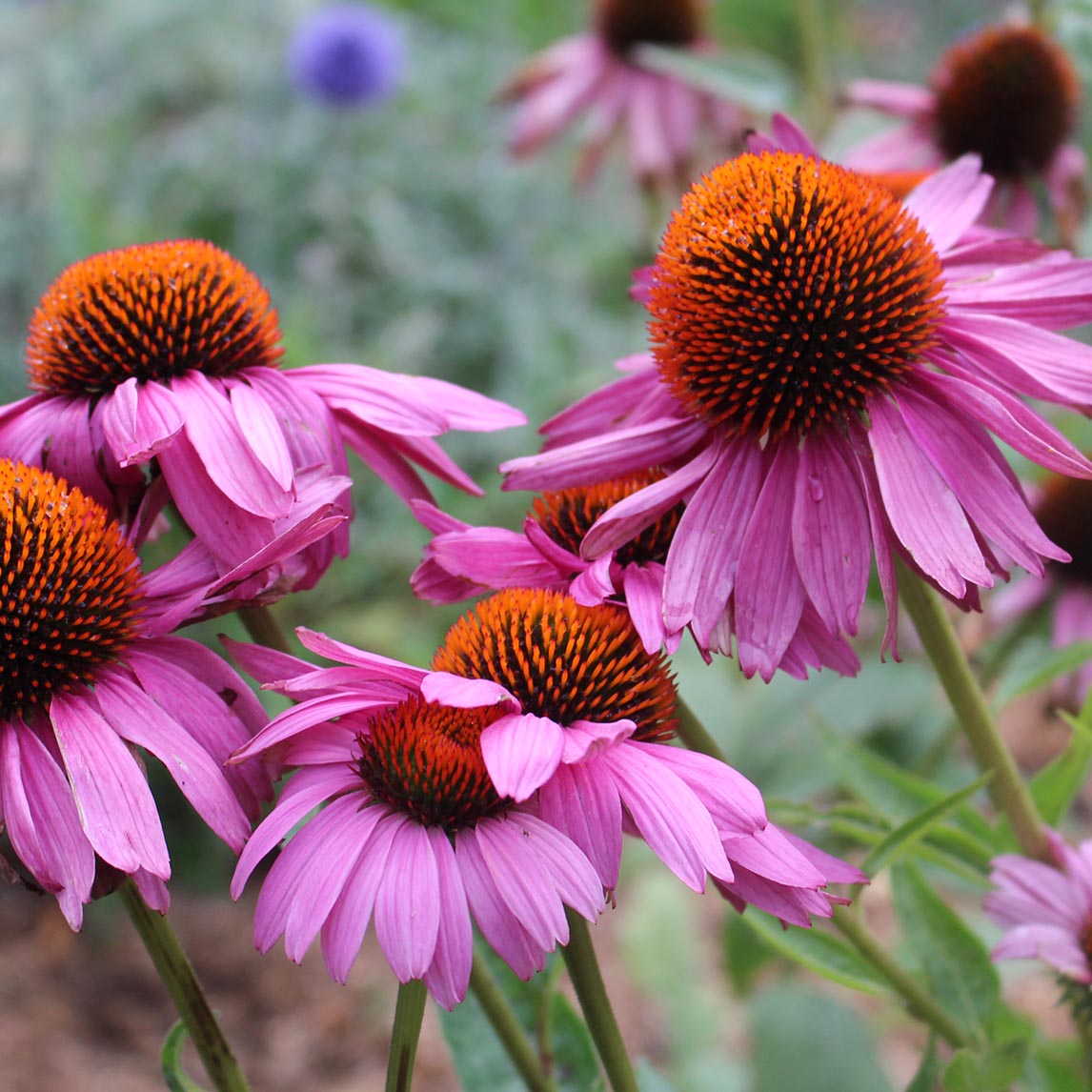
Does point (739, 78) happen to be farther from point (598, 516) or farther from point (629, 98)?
point (598, 516)

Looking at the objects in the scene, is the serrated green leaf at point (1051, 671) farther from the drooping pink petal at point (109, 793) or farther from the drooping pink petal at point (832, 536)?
the drooping pink petal at point (109, 793)

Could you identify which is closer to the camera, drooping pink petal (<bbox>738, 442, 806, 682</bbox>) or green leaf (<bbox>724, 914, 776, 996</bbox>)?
drooping pink petal (<bbox>738, 442, 806, 682</bbox>)

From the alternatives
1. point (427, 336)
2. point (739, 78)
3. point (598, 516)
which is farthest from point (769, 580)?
point (427, 336)

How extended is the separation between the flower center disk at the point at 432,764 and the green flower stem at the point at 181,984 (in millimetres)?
120

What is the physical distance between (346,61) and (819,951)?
2.78 meters

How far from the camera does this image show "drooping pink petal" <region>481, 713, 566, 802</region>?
1.55ft

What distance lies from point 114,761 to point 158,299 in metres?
0.27

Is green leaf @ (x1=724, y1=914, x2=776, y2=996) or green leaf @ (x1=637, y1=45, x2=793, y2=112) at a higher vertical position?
green leaf @ (x1=637, y1=45, x2=793, y2=112)

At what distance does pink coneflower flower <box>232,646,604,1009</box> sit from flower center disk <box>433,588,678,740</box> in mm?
23

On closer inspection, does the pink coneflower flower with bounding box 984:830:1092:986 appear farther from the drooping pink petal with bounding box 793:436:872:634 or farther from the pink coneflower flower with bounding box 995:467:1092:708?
the pink coneflower flower with bounding box 995:467:1092:708

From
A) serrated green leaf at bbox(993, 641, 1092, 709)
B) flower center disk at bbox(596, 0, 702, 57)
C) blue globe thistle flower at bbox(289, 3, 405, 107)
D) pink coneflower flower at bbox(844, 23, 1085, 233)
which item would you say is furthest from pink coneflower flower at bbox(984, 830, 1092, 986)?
blue globe thistle flower at bbox(289, 3, 405, 107)

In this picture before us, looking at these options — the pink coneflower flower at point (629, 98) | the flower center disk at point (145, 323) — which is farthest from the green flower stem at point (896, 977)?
the pink coneflower flower at point (629, 98)

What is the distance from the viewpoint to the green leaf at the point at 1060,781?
81 centimetres

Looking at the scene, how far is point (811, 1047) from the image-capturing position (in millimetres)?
1191
